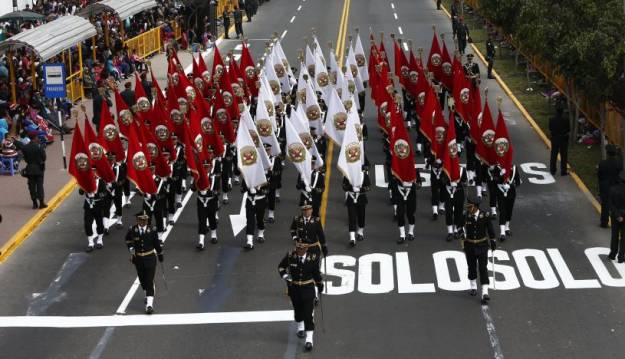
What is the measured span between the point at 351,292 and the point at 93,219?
6.04 meters

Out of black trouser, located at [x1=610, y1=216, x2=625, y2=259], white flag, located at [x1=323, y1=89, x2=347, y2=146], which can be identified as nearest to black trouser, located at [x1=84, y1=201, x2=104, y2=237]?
white flag, located at [x1=323, y1=89, x2=347, y2=146]

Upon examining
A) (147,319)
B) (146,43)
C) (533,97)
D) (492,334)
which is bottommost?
(533,97)

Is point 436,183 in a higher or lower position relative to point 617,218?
lower

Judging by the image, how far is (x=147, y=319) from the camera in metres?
17.8

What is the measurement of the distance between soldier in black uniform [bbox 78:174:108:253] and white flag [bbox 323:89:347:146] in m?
5.98

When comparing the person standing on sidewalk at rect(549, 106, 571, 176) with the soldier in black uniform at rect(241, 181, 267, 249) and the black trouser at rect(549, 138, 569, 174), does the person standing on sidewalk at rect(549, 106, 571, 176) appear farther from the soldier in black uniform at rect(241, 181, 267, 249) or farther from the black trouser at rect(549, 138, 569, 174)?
the soldier in black uniform at rect(241, 181, 267, 249)

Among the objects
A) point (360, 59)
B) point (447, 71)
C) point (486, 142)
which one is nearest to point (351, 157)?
point (486, 142)

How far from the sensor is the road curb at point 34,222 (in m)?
21.8

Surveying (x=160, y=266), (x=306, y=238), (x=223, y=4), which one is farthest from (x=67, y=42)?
(x=223, y=4)

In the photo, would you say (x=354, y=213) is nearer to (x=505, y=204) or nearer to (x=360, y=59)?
(x=505, y=204)

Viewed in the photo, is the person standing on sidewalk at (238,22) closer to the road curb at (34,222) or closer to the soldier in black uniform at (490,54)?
the soldier in black uniform at (490,54)

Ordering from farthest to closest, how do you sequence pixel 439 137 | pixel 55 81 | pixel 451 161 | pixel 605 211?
pixel 55 81 < pixel 439 137 < pixel 605 211 < pixel 451 161

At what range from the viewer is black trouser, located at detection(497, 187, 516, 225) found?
21375 mm

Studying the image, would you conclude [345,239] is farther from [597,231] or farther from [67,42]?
[67,42]
